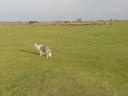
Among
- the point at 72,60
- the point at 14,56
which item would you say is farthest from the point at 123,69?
the point at 14,56

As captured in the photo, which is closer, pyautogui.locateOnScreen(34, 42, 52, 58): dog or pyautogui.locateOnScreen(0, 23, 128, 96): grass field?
pyautogui.locateOnScreen(0, 23, 128, 96): grass field

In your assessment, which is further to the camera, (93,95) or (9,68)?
(9,68)

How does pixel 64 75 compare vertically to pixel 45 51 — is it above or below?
above

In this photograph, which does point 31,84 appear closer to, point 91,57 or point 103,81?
point 103,81

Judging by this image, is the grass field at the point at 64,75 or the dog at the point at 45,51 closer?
the grass field at the point at 64,75

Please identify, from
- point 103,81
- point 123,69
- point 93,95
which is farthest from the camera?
point 123,69

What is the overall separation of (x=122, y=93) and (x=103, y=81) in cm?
202

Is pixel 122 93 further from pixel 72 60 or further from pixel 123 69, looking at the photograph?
pixel 72 60

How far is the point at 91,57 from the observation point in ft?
76.0

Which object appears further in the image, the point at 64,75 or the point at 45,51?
the point at 45,51

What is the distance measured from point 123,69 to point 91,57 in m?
5.28

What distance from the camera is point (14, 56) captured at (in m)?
24.1

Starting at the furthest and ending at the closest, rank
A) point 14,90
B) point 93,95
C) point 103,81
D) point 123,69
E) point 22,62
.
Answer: point 22,62 < point 123,69 < point 103,81 < point 14,90 < point 93,95

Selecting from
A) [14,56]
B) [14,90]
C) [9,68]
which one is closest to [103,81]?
[14,90]
